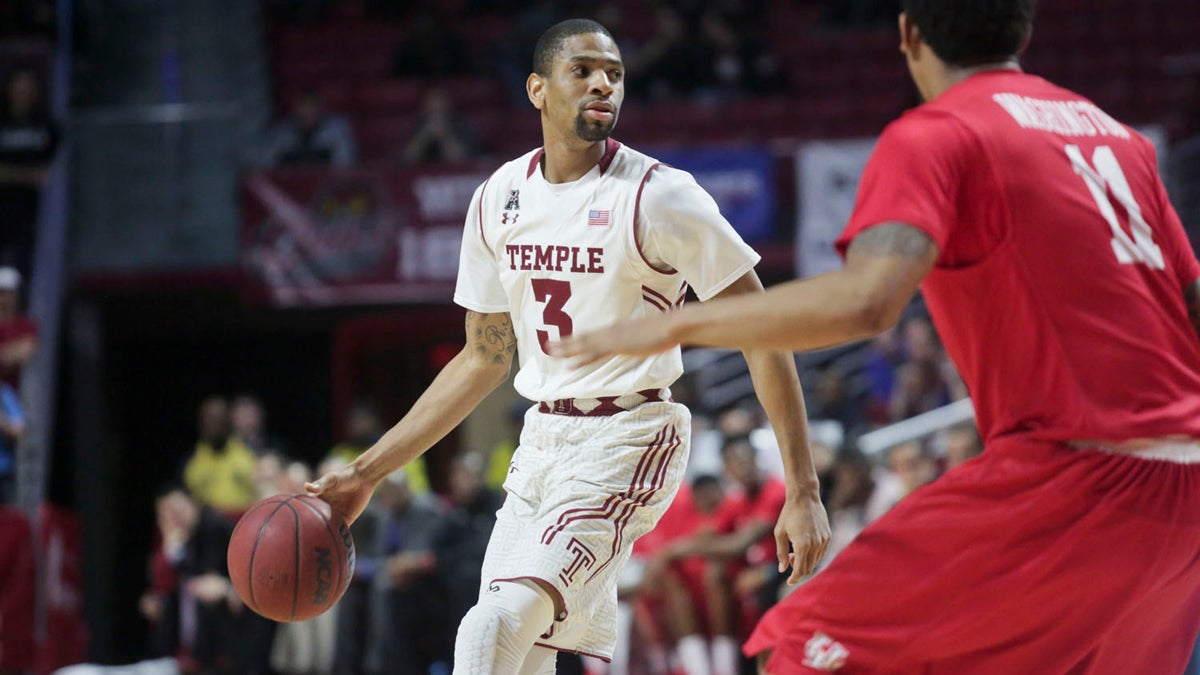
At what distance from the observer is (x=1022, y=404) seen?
9.47 feet

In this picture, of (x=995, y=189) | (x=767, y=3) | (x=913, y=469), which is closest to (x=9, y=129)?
(x=767, y=3)

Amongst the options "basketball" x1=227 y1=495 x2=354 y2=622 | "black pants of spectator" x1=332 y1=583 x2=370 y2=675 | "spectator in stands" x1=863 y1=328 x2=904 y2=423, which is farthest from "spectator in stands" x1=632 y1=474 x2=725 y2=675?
"basketball" x1=227 y1=495 x2=354 y2=622

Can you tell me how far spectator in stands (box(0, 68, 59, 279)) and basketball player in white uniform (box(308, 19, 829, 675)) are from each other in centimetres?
991

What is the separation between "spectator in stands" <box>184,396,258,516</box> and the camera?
41.5 ft

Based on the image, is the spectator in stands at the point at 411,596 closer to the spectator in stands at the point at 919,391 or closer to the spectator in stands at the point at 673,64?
the spectator in stands at the point at 919,391

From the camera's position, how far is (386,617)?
35.2 feet

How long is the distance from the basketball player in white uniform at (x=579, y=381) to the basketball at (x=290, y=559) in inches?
5.6

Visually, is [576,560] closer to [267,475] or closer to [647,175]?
[647,175]

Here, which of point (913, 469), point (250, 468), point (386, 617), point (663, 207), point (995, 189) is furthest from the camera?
point (250, 468)

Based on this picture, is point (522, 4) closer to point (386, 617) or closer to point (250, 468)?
point (250, 468)

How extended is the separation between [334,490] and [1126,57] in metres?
11.9

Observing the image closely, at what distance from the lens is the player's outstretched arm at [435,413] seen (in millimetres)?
4562

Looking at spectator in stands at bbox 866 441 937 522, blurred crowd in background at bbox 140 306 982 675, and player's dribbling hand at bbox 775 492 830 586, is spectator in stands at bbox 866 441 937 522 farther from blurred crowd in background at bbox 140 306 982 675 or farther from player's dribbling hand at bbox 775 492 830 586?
player's dribbling hand at bbox 775 492 830 586

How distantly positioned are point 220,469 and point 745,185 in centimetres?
512
